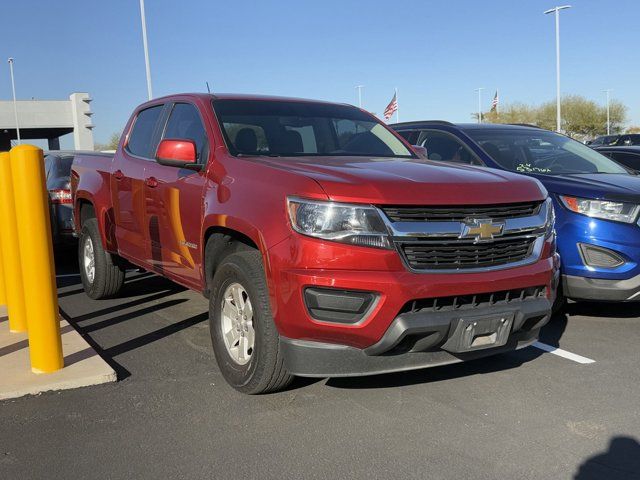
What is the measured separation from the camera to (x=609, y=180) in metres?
5.48

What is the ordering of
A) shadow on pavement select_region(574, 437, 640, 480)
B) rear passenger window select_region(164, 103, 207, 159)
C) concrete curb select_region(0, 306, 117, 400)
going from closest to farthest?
shadow on pavement select_region(574, 437, 640, 480) → concrete curb select_region(0, 306, 117, 400) → rear passenger window select_region(164, 103, 207, 159)

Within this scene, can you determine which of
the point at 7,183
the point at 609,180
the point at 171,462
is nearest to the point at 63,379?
the point at 171,462

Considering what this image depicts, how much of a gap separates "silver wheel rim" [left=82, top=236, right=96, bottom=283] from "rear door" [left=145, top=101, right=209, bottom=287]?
1541 mm

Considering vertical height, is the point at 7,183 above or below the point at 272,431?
above

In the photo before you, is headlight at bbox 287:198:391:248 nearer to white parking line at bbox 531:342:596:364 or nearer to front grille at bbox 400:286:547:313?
front grille at bbox 400:286:547:313

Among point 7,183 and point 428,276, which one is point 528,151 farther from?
point 7,183

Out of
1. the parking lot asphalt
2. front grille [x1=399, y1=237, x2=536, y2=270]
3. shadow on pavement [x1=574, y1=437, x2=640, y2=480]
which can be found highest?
front grille [x1=399, y1=237, x2=536, y2=270]

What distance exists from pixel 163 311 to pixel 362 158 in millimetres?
2678

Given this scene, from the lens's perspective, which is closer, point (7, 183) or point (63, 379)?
point (63, 379)

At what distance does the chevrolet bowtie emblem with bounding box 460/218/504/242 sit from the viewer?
344 centimetres

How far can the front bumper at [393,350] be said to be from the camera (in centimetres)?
324

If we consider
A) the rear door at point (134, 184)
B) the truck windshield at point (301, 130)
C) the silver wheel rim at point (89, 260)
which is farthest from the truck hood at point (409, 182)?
the silver wheel rim at point (89, 260)

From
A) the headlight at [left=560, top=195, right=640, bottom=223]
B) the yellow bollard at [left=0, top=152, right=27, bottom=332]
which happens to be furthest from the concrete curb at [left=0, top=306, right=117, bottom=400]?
the headlight at [left=560, top=195, right=640, bottom=223]

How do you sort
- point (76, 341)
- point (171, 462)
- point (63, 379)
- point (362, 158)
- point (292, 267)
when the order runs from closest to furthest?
point (171, 462) < point (292, 267) < point (63, 379) < point (362, 158) < point (76, 341)
